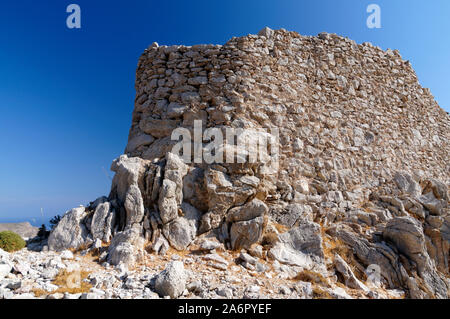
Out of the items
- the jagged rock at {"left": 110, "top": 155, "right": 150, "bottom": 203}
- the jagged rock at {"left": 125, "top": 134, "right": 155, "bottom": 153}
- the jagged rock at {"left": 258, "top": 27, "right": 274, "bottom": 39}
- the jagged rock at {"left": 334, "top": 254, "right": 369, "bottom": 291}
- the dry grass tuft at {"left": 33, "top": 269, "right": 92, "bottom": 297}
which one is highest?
the jagged rock at {"left": 258, "top": 27, "right": 274, "bottom": 39}

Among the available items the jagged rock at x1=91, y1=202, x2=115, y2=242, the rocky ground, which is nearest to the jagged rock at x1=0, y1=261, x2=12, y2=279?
the rocky ground

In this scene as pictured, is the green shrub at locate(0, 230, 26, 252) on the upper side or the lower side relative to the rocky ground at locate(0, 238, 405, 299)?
upper

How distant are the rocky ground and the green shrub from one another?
0.78 ft

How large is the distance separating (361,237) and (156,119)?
7.29m

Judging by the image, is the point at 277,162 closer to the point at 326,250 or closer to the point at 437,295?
the point at 326,250

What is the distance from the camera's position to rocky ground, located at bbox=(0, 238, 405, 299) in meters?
3.88

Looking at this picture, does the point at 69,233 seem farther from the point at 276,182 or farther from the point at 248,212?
the point at 276,182

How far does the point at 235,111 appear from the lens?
7840 mm

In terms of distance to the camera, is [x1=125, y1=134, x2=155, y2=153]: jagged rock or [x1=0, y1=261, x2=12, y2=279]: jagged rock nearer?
[x1=0, y1=261, x2=12, y2=279]: jagged rock

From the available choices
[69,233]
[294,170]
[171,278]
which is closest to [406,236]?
[294,170]

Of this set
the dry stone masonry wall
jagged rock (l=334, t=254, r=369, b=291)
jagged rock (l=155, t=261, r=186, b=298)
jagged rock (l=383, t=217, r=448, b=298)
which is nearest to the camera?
jagged rock (l=155, t=261, r=186, b=298)

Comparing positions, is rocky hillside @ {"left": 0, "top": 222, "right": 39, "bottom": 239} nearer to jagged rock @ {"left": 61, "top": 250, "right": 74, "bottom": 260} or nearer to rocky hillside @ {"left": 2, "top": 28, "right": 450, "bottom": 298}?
rocky hillside @ {"left": 2, "top": 28, "right": 450, "bottom": 298}

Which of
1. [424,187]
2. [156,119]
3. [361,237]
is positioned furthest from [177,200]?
[424,187]

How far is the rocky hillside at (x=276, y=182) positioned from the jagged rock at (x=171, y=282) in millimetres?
21
